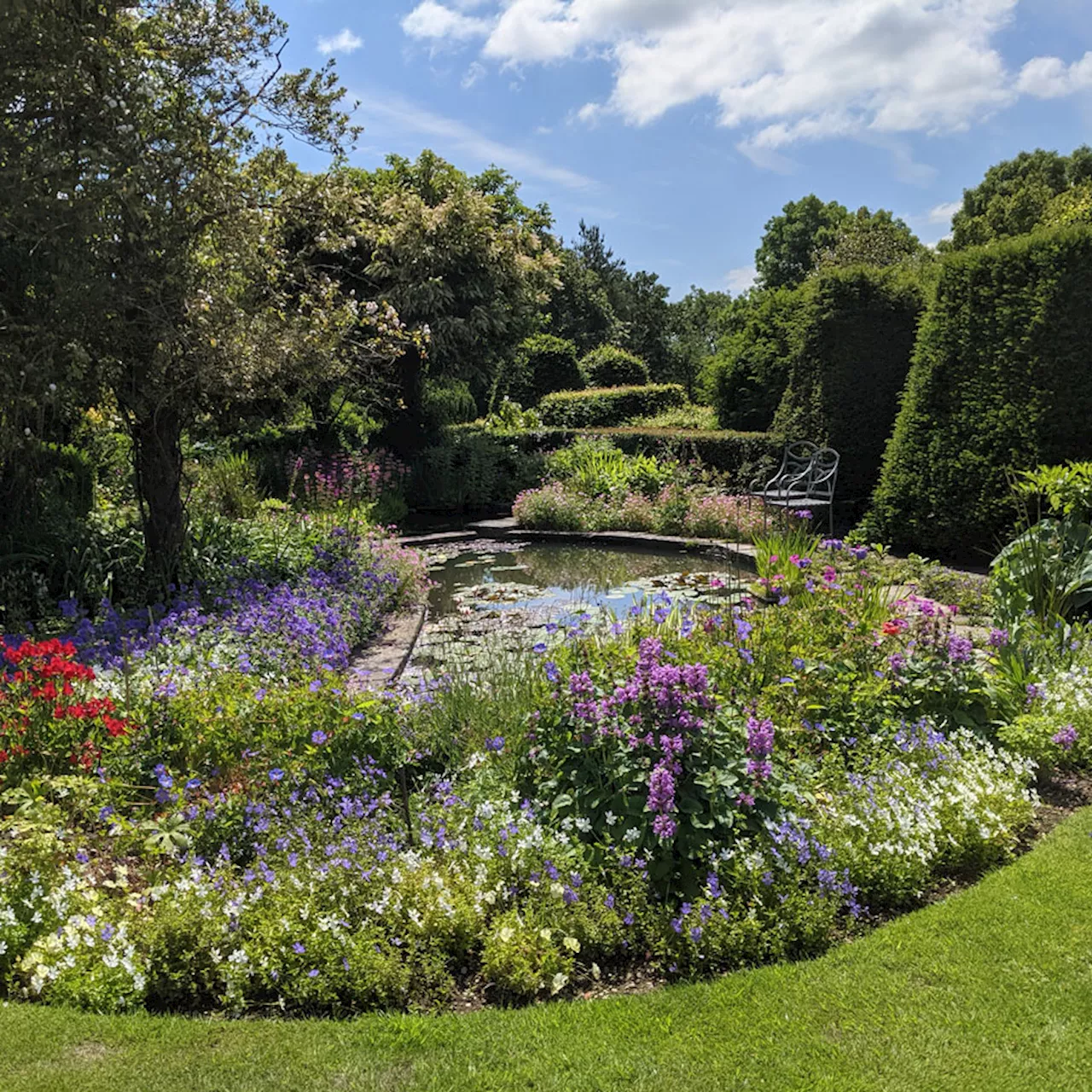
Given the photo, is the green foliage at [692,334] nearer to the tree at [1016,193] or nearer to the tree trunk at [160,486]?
the tree at [1016,193]

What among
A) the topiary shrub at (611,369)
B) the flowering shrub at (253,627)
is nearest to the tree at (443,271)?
the flowering shrub at (253,627)

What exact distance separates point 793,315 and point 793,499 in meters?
4.14

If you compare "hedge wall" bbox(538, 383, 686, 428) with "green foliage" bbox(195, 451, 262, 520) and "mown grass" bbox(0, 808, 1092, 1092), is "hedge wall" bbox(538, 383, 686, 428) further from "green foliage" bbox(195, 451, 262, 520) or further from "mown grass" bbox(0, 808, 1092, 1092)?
"mown grass" bbox(0, 808, 1092, 1092)

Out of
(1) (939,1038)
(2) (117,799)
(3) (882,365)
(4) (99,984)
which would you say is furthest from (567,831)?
(3) (882,365)

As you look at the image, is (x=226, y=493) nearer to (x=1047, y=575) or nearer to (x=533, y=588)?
(x=533, y=588)

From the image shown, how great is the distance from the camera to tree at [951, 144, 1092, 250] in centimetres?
3141

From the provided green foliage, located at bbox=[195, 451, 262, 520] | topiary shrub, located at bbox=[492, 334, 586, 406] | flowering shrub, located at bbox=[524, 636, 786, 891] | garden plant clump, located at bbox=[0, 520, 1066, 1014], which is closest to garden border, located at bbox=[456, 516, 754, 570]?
green foliage, located at bbox=[195, 451, 262, 520]

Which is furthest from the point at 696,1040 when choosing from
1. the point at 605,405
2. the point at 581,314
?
the point at 581,314

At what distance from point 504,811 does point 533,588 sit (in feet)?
Result: 17.7

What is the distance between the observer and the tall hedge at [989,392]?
8281 millimetres

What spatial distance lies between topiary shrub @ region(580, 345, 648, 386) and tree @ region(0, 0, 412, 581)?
17.9 metres

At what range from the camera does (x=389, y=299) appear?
13672 millimetres

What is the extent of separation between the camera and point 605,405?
751 inches

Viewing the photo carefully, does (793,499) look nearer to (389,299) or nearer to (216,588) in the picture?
(216,588)
